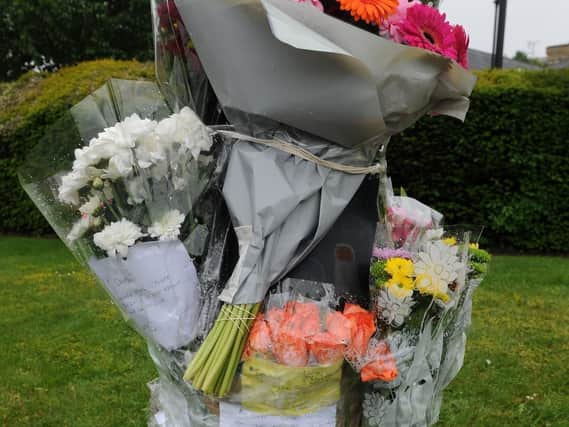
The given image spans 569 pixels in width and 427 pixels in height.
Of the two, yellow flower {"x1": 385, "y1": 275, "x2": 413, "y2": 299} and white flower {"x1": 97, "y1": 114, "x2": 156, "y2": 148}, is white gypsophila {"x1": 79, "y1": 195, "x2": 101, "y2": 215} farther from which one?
yellow flower {"x1": 385, "y1": 275, "x2": 413, "y2": 299}

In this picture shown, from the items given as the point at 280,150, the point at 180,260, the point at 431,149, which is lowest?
the point at 431,149

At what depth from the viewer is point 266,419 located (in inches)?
54.8

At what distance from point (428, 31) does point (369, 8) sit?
0.17 metres

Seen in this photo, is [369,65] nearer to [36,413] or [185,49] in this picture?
[185,49]

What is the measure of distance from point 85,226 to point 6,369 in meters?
3.09

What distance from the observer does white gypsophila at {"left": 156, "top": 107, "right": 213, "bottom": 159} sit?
1.42 metres

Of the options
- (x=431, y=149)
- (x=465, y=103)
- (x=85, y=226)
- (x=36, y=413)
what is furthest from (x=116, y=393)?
(x=431, y=149)

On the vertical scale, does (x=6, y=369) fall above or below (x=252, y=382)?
below

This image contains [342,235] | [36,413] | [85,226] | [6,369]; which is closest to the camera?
[85,226]

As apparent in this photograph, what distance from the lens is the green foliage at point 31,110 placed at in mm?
7520

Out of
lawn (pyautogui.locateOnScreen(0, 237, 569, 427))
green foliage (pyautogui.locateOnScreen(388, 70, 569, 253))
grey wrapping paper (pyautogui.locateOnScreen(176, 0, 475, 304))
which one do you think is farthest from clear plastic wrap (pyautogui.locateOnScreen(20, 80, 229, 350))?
green foliage (pyautogui.locateOnScreen(388, 70, 569, 253))

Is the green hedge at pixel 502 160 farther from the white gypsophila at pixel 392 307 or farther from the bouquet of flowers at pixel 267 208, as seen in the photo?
the white gypsophila at pixel 392 307

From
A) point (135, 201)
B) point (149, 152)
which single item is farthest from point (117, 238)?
point (149, 152)

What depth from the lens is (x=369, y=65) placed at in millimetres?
1316
